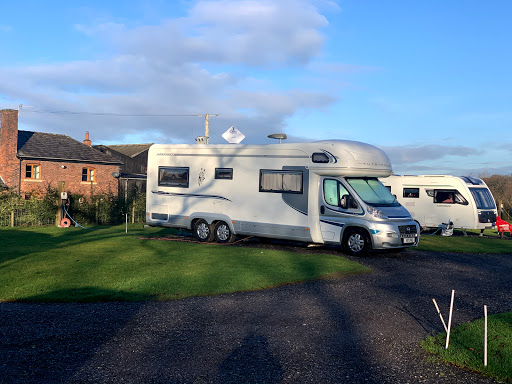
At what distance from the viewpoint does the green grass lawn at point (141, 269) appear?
8.70 m

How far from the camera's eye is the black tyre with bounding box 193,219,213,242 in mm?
16719

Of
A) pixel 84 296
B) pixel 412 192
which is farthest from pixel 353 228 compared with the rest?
pixel 412 192

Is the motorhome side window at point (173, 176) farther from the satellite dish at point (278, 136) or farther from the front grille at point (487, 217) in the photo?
the front grille at point (487, 217)

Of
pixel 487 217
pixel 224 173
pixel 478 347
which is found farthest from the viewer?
pixel 487 217

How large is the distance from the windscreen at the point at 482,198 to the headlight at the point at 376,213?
393 inches

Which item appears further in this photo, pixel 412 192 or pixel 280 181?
pixel 412 192

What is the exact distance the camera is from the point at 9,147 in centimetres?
3631

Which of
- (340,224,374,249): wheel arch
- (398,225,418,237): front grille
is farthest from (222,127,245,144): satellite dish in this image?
(398,225,418,237): front grille

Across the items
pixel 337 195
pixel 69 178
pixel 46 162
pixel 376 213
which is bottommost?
pixel 376 213

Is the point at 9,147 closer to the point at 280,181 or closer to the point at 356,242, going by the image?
the point at 280,181

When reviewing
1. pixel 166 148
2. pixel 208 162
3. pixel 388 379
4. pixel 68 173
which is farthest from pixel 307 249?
pixel 68 173

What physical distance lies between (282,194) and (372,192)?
8.81 feet

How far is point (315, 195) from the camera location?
14656 millimetres

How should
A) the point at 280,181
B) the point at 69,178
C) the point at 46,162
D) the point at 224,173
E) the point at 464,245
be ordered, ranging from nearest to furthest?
the point at 280,181, the point at 224,173, the point at 464,245, the point at 46,162, the point at 69,178
